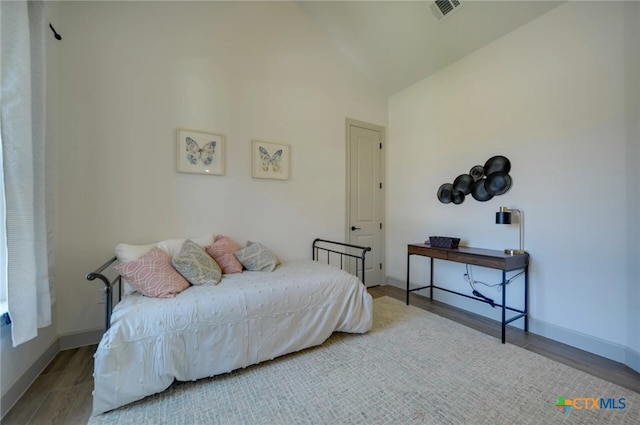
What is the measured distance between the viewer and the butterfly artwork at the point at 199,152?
8.67 ft

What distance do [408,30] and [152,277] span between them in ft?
11.8

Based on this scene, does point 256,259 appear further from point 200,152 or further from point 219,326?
point 200,152

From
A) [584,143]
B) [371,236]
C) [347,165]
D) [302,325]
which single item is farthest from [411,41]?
[302,325]

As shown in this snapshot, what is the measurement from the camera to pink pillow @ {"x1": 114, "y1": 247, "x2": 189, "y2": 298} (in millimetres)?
1839

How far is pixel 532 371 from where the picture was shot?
187 centimetres

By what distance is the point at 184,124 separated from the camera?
8.66ft

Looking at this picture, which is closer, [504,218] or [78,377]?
[78,377]

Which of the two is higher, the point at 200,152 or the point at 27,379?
the point at 200,152

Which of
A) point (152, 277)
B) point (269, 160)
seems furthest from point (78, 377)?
point (269, 160)

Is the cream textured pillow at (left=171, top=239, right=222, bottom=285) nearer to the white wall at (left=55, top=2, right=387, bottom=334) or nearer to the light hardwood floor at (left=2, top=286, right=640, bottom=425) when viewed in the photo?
the white wall at (left=55, top=2, right=387, bottom=334)

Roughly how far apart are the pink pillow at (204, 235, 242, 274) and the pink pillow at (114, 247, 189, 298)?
1.46ft

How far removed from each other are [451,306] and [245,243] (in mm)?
2555

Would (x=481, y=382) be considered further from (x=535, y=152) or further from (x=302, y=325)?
(x=535, y=152)

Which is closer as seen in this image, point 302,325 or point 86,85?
point 302,325
